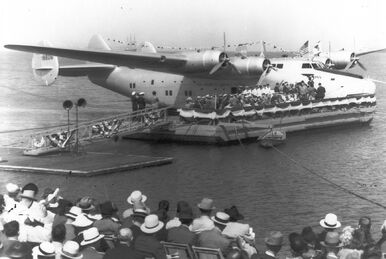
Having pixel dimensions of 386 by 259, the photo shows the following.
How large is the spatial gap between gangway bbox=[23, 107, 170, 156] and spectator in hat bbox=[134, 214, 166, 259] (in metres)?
15.3

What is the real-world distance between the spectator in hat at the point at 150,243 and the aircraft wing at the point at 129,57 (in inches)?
936

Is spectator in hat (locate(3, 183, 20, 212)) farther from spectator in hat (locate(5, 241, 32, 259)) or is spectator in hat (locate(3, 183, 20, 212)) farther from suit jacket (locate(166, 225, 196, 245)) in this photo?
suit jacket (locate(166, 225, 196, 245))

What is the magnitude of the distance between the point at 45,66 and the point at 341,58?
21.0 m

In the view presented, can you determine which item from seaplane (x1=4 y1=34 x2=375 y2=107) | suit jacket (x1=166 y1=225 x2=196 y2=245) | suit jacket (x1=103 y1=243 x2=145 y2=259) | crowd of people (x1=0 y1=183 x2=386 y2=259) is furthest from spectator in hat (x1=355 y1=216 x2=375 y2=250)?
seaplane (x1=4 y1=34 x2=375 y2=107)

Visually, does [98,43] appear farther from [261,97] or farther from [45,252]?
[45,252]

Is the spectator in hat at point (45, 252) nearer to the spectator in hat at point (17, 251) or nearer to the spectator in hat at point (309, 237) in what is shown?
the spectator in hat at point (17, 251)

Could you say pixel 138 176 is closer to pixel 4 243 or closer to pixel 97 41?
pixel 4 243

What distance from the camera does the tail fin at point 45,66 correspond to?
30.7 m

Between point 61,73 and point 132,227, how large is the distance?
1232 inches

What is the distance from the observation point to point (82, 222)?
8141 mm

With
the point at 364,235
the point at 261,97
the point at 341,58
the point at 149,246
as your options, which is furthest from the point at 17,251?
the point at 341,58

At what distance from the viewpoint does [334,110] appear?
1346 inches

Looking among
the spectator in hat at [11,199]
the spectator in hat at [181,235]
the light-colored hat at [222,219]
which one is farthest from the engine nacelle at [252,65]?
the spectator in hat at [181,235]

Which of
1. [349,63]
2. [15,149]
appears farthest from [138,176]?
[349,63]
